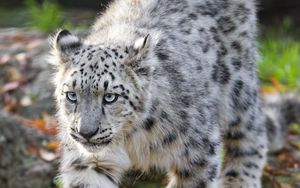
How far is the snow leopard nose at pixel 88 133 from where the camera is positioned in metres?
5.00

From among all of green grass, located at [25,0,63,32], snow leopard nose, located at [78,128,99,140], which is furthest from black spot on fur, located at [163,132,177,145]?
green grass, located at [25,0,63,32]

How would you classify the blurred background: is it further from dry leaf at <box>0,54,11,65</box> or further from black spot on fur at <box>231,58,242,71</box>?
black spot on fur at <box>231,58,242,71</box>

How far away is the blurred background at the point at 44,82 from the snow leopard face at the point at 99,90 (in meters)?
1.26

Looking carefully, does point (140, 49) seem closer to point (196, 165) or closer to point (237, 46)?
point (196, 165)

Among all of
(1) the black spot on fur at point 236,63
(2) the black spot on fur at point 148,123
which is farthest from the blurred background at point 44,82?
(1) the black spot on fur at point 236,63

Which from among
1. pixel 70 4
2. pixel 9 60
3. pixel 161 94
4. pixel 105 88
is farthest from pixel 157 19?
pixel 70 4

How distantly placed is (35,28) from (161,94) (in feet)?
19.4

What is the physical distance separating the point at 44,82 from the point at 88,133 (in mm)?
4244

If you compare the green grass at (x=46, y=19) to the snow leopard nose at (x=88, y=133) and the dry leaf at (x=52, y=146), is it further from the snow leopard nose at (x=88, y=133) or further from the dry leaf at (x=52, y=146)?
the snow leopard nose at (x=88, y=133)

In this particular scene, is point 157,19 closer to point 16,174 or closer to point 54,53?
point 54,53

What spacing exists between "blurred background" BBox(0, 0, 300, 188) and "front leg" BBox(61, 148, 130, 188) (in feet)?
2.27

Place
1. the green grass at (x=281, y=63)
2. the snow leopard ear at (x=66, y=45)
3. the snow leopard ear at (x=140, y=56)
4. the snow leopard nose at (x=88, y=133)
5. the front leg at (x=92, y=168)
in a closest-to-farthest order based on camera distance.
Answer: the snow leopard nose at (x=88, y=133), the snow leopard ear at (x=140, y=56), the snow leopard ear at (x=66, y=45), the front leg at (x=92, y=168), the green grass at (x=281, y=63)

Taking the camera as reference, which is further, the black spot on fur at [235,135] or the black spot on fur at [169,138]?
the black spot on fur at [235,135]

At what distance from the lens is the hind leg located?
7.04 meters
